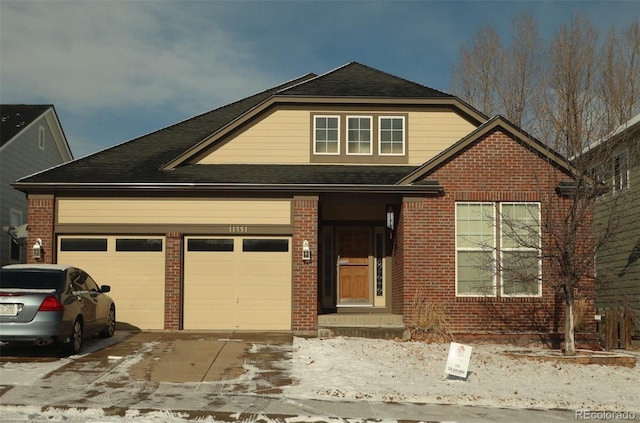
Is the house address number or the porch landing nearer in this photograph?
the porch landing

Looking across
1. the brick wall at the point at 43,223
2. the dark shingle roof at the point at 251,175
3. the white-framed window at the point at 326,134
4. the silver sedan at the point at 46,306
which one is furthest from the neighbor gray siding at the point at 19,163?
the white-framed window at the point at 326,134

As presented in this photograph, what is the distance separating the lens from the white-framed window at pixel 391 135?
18.2m

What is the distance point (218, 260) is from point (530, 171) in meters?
7.64

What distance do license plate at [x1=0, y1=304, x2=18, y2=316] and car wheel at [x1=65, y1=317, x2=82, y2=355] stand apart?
3.77ft

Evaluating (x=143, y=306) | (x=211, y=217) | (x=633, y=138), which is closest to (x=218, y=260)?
(x=211, y=217)

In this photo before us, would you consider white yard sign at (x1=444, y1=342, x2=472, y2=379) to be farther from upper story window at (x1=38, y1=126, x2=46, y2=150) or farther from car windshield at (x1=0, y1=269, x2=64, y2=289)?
upper story window at (x1=38, y1=126, x2=46, y2=150)

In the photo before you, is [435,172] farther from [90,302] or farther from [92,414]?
[92,414]

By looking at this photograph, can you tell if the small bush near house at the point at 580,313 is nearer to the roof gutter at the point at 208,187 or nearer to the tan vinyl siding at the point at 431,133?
the roof gutter at the point at 208,187

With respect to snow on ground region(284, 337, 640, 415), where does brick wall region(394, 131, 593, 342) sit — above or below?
above

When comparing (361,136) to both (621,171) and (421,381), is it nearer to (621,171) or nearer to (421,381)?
(621,171)

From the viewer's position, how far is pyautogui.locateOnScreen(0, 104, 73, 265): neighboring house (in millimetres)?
23562

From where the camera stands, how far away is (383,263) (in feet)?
60.3

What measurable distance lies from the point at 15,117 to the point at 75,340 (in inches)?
641

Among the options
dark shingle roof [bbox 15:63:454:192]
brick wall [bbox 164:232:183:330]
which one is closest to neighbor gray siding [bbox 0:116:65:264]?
dark shingle roof [bbox 15:63:454:192]
